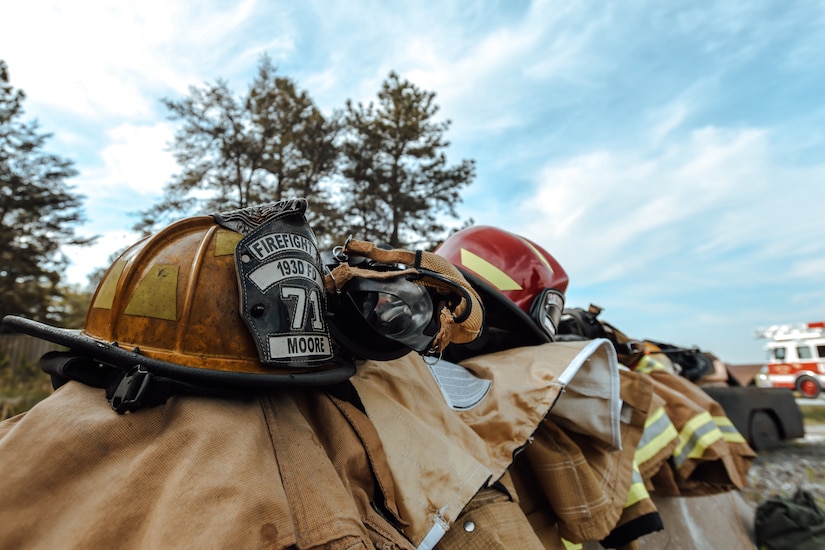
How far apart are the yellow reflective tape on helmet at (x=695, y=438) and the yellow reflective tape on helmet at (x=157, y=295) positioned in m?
2.44

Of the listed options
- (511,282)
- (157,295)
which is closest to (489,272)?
(511,282)

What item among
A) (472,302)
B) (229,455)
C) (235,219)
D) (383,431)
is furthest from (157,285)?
(472,302)

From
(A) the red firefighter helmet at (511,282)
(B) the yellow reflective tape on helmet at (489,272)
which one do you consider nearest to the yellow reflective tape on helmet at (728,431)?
(A) the red firefighter helmet at (511,282)

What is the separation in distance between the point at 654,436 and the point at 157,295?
216cm

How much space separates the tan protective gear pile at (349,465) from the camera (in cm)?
78

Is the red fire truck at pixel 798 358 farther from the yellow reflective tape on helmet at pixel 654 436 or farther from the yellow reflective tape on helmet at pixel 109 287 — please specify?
the yellow reflective tape on helmet at pixel 109 287

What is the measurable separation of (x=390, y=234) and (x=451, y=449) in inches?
449

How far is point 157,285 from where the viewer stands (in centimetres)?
106

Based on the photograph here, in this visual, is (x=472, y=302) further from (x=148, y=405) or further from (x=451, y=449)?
(x=148, y=405)

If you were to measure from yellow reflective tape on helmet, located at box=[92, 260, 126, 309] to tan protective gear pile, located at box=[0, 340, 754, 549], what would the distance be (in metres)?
0.20

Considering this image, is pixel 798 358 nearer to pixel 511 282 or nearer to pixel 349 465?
pixel 511 282

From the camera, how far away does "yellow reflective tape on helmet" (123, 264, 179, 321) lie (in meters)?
1.04

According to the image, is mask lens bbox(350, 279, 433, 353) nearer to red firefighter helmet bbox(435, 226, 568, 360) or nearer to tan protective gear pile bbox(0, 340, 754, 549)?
tan protective gear pile bbox(0, 340, 754, 549)

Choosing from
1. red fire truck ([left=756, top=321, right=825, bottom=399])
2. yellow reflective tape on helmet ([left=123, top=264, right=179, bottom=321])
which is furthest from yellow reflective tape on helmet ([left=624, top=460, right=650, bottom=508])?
red fire truck ([left=756, top=321, right=825, bottom=399])
